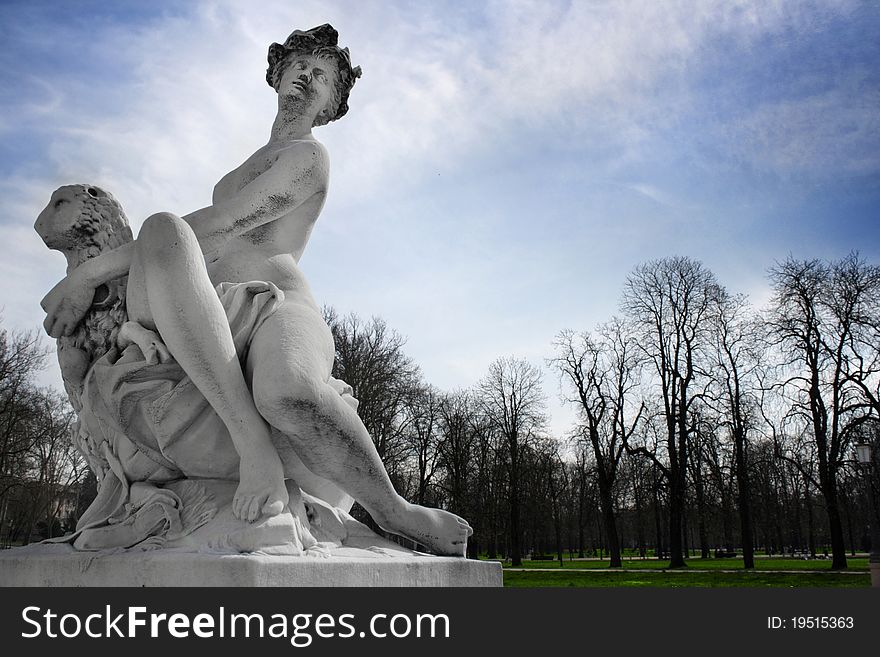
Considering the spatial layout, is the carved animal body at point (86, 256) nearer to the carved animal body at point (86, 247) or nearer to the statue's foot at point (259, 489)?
the carved animal body at point (86, 247)

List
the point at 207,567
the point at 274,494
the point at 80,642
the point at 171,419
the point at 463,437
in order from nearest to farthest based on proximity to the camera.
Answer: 1. the point at 80,642
2. the point at 207,567
3. the point at 274,494
4. the point at 171,419
5. the point at 463,437

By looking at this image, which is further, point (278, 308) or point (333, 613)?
point (278, 308)

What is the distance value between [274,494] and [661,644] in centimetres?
151

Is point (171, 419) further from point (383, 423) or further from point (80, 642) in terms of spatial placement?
point (383, 423)

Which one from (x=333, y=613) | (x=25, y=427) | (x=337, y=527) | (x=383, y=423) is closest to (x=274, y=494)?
(x=337, y=527)

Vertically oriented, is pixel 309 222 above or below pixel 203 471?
above

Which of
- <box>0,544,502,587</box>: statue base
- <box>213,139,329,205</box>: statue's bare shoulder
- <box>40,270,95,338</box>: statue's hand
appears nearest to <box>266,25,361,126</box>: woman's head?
<box>213,139,329,205</box>: statue's bare shoulder

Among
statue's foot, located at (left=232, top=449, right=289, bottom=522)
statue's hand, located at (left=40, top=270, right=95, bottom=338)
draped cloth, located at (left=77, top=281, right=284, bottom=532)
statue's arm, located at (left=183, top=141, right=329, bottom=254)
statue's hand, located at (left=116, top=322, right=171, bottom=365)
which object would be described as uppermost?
statue's arm, located at (left=183, top=141, right=329, bottom=254)

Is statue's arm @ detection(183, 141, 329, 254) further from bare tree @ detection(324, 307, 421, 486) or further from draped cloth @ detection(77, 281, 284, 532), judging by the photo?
bare tree @ detection(324, 307, 421, 486)

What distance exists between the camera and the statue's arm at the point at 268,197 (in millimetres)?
3479

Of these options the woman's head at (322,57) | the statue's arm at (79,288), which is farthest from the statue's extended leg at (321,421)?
the woman's head at (322,57)

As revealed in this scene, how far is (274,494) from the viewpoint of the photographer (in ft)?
9.52

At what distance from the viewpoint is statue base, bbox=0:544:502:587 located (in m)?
2.49

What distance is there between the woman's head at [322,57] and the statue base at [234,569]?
261 centimetres
